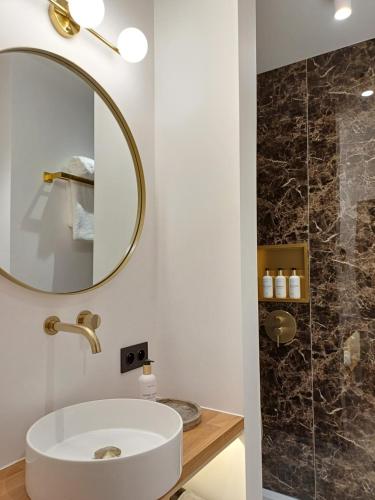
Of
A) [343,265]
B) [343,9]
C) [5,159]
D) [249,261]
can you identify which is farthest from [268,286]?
[5,159]

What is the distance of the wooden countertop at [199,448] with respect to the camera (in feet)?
2.73

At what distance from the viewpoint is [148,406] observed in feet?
3.52

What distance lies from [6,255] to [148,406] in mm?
603

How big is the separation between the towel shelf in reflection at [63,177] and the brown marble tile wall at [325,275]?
1.60 m

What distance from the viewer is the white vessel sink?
71 cm

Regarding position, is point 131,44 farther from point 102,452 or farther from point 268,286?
point 268,286

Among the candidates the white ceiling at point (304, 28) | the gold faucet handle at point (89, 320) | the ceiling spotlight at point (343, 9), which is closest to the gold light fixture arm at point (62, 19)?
the gold faucet handle at point (89, 320)

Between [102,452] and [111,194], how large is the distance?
2.73 ft

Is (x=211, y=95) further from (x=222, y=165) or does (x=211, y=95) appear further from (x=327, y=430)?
(x=327, y=430)

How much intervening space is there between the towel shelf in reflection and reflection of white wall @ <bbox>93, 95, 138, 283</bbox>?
0.05 m

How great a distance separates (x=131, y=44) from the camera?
124cm

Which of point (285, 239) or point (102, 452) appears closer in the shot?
point (102, 452)

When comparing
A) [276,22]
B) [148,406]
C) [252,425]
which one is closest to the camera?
[148,406]

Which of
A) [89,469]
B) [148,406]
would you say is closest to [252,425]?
[148,406]
